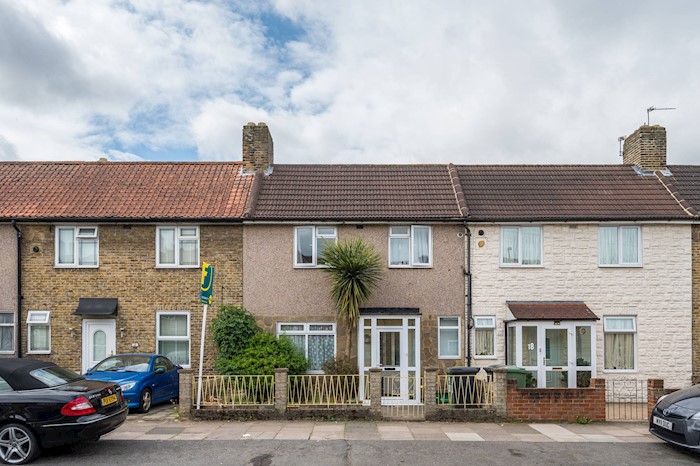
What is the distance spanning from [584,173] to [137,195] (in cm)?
1407

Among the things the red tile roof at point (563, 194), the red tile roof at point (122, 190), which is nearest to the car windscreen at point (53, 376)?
the red tile roof at point (122, 190)

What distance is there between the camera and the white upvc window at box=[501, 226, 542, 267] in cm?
1555

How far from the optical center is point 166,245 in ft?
51.4

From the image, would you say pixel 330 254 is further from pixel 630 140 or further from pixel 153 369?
pixel 630 140

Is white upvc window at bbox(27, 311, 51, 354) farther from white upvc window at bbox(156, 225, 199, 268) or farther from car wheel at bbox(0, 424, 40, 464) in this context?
car wheel at bbox(0, 424, 40, 464)

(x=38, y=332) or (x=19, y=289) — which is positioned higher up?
(x=19, y=289)

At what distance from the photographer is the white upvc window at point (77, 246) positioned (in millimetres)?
15570

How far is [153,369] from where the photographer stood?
1351 cm

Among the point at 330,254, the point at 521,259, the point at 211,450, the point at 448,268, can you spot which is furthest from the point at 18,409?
the point at 521,259

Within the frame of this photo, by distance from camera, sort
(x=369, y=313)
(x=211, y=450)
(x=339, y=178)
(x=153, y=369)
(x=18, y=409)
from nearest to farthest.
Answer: (x=18, y=409), (x=211, y=450), (x=153, y=369), (x=369, y=313), (x=339, y=178)

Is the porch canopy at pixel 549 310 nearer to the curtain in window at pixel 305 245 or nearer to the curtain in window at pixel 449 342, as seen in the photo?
the curtain in window at pixel 449 342

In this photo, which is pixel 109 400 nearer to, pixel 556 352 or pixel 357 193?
pixel 357 193

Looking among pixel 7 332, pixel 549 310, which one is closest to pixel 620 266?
pixel 549 310

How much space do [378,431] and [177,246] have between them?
8.05 meters
